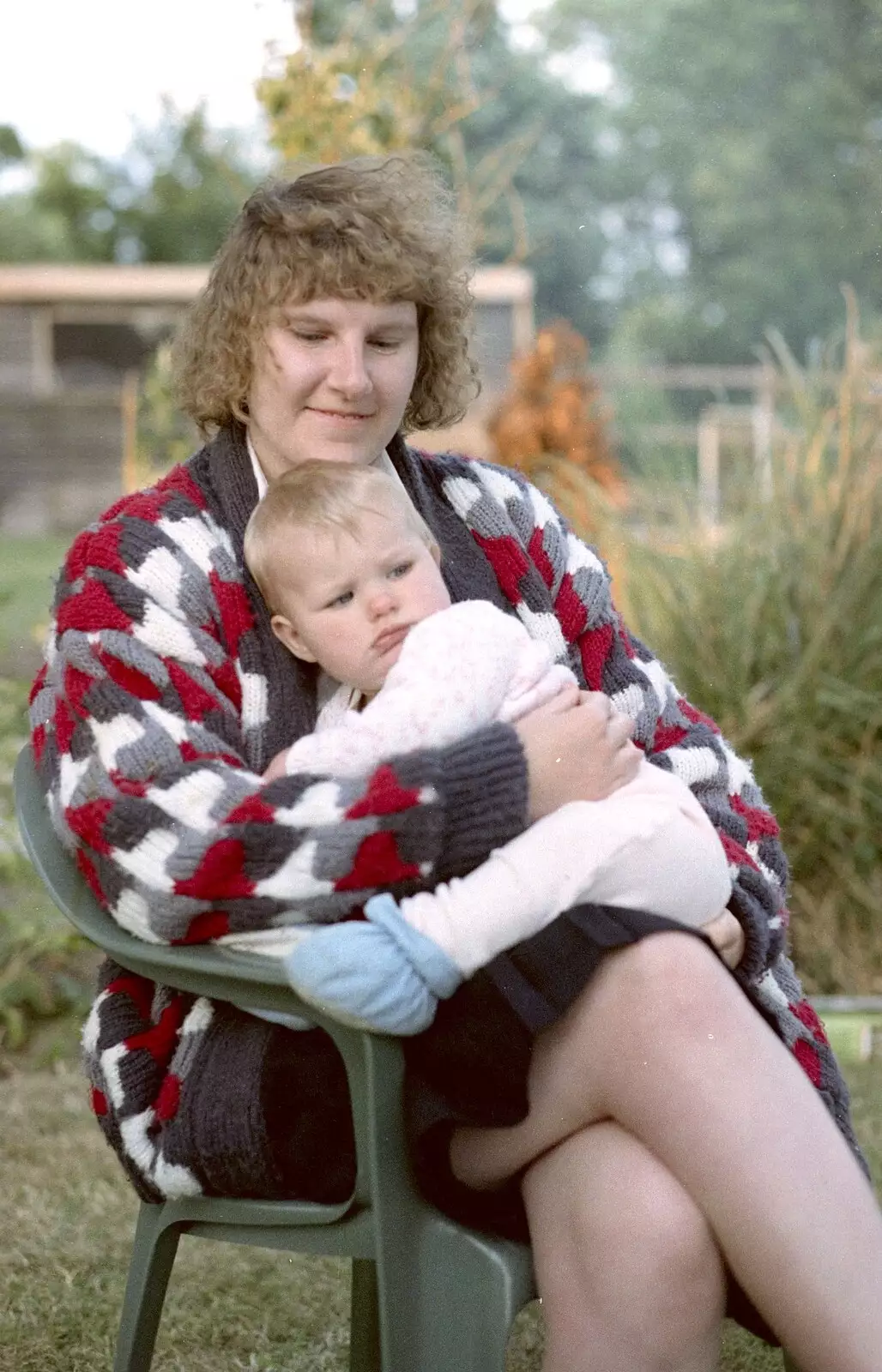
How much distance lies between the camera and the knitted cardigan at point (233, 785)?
1.65m

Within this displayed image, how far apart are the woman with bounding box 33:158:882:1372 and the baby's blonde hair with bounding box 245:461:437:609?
6 cm

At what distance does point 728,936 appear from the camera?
5.92ft

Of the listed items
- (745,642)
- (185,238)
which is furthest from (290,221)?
(185,238)

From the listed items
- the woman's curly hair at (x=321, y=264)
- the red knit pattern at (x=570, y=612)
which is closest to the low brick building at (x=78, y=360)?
the woman's curly hair at (x=321, y=264)

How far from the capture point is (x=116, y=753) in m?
1.73

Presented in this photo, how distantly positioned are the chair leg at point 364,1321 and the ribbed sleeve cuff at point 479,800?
725mm

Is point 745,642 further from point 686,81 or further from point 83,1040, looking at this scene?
point 686,81

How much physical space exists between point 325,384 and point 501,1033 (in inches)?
31.4

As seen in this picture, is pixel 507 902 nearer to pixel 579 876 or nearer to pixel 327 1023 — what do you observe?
pixel 579 876

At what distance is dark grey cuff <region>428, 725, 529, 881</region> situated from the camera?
1643 mm

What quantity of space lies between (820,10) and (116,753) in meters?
30.0

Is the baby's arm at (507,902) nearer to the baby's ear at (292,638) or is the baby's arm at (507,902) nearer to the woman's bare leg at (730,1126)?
the woman's bare leg at (730,1126)

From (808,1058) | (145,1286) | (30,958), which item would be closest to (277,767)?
(145,1286)

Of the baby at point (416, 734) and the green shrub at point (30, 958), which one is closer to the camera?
the baby at point (416, 734)
